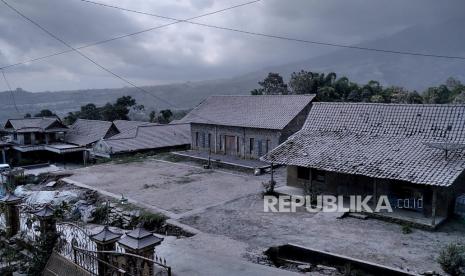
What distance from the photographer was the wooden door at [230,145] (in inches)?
1266

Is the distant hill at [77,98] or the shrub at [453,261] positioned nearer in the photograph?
the shrub at [453,261]

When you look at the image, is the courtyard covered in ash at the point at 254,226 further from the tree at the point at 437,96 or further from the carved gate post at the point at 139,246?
the tree at the point at 437,96

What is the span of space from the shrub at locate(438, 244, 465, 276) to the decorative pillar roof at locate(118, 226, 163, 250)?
8.73 metres

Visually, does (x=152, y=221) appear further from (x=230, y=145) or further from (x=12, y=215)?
(x=230, y=145)

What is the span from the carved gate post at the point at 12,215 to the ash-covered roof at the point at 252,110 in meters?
19.4

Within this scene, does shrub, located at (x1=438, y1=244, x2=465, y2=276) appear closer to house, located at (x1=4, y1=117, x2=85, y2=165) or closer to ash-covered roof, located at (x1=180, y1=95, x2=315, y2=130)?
ash-covered roof, located at (x1=180, y1=95, x2=315, y2=130)

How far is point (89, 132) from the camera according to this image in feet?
139

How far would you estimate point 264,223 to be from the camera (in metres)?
16.3

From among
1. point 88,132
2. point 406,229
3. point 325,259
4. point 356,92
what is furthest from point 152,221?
point 356,92

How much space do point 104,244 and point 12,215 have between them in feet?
16.4

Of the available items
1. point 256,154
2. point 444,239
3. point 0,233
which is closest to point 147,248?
point 0,233

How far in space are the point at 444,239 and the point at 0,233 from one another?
Answer: 15427mm

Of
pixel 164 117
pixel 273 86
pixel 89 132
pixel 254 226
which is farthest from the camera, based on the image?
pixel 273 86

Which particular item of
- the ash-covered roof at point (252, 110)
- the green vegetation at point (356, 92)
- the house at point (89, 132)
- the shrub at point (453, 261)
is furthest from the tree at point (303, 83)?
the shrub at point (453, 261)
